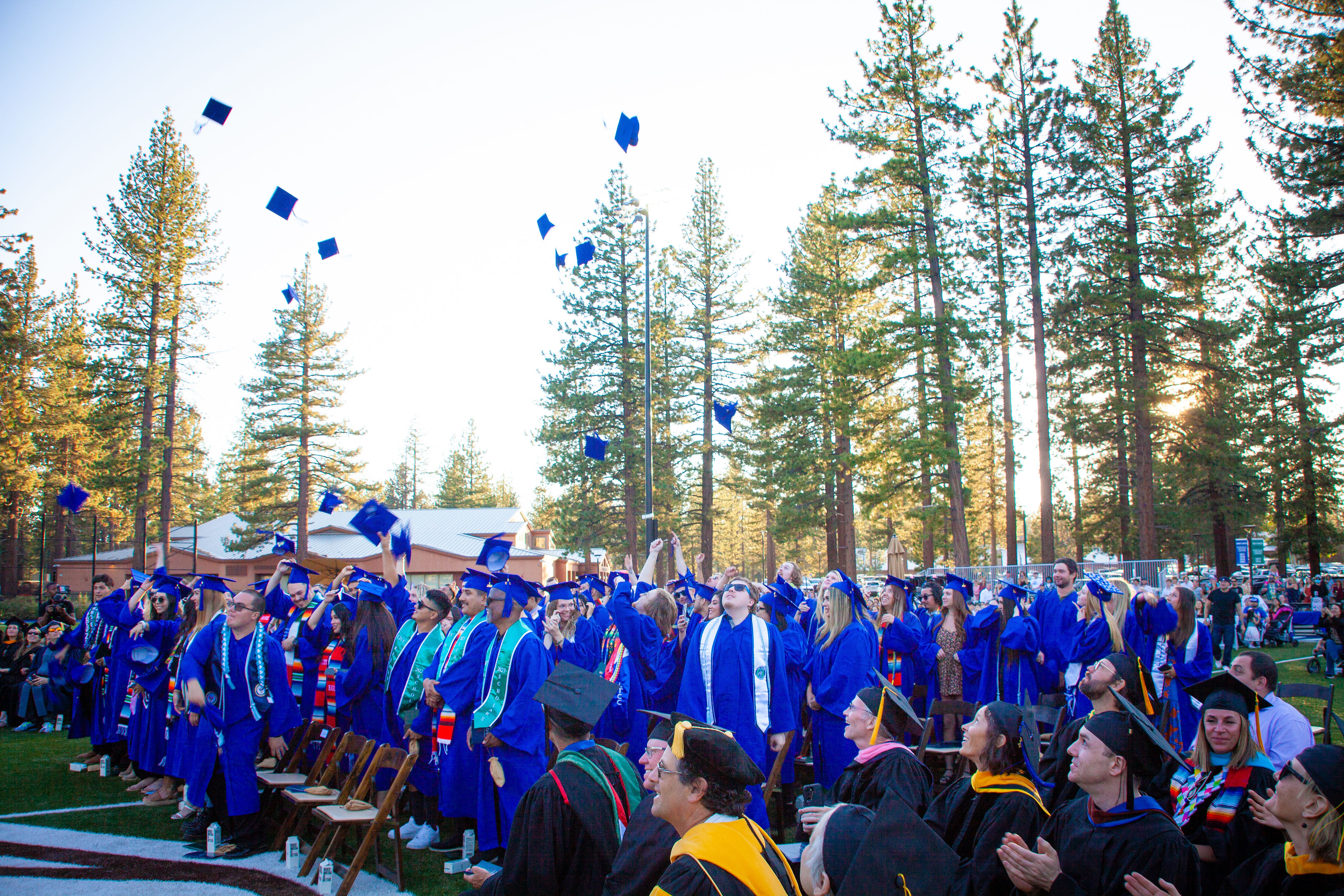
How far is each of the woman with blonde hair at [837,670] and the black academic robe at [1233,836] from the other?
102 inches

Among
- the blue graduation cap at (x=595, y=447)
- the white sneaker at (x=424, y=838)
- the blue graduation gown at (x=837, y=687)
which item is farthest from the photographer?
the blue graduation cap at (x=595, y=447)

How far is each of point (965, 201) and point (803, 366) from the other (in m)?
8.75

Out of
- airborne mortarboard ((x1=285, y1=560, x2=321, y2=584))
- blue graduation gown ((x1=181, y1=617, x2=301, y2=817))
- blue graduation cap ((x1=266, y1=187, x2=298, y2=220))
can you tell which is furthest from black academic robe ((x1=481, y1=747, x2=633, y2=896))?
blue graduation cap ((x1=266, y1=187, x2=298, y2=220))

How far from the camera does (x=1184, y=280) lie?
23.1 m

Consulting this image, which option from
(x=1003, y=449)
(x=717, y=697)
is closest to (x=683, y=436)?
(x=1003, y=449)

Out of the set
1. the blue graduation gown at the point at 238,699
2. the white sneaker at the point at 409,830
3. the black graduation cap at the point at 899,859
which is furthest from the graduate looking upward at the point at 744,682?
the blue graduation gown at the point at 238,699

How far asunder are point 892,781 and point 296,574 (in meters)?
7.22

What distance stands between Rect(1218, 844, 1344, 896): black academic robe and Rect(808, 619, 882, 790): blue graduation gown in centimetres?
294

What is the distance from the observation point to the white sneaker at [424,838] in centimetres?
629

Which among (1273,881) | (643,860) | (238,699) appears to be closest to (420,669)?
(238,699)

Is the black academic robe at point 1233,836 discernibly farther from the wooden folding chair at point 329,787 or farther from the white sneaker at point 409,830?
the white sneaker at point 409,830

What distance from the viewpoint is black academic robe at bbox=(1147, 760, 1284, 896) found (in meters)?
3.33

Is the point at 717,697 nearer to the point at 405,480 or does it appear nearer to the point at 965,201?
the point at 965,201

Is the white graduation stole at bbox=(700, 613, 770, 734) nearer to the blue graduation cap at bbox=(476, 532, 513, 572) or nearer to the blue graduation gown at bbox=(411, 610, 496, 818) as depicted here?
the blue graduation gown at bbox=(411, 610, 496, 818)
